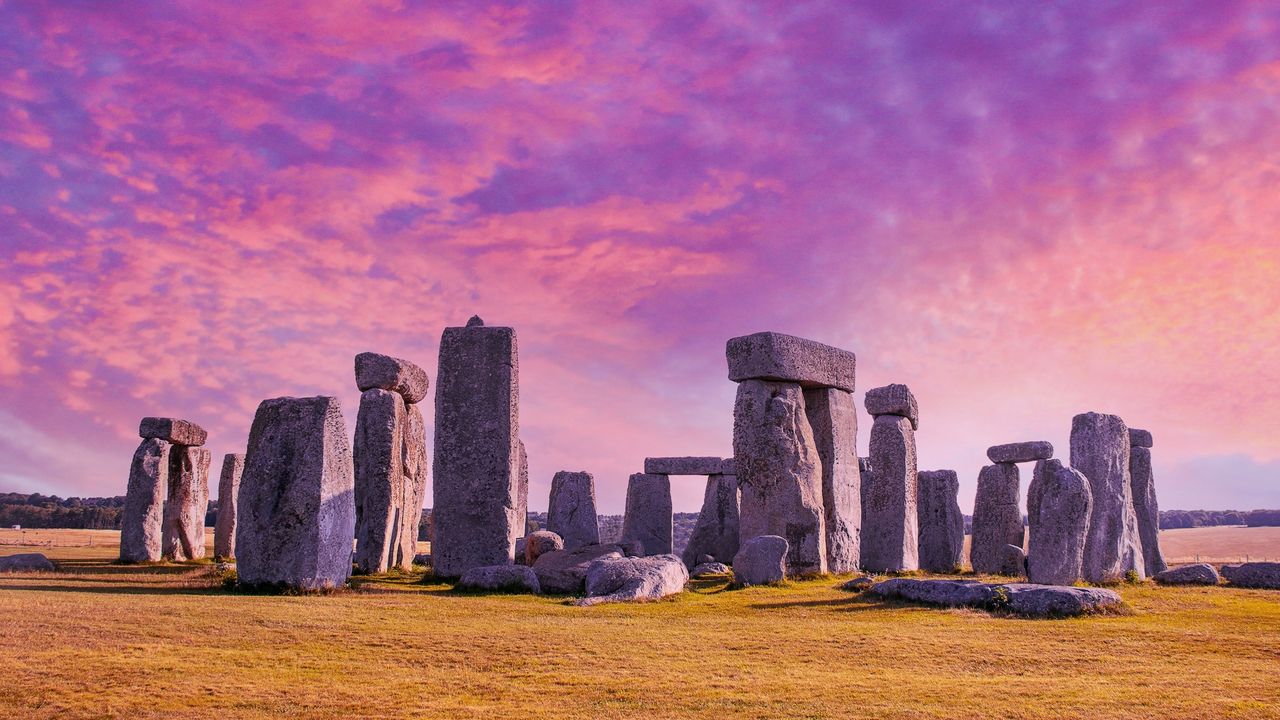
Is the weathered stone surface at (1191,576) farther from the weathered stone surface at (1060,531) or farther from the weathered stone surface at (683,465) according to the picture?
the weathered stone surface at (683,465)

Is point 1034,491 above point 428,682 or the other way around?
above

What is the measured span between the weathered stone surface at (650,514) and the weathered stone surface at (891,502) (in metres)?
7.37

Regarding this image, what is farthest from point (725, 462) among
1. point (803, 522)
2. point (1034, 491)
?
point (1034, 491)

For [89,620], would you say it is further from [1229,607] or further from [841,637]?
[1229,607]

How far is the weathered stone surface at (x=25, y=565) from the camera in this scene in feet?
52.7

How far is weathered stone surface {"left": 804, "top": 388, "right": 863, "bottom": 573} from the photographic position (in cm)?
1811

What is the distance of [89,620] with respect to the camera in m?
9.44

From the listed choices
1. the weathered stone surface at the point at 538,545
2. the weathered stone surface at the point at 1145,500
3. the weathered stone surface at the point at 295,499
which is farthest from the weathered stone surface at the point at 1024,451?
the weathered stone surface at the point at 295,499

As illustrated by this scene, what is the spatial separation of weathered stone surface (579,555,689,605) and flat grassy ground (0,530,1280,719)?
0.63 meters

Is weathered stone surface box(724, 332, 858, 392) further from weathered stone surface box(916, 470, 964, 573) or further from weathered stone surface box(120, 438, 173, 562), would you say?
weathered stone surface box(120, 438, 173, 562)

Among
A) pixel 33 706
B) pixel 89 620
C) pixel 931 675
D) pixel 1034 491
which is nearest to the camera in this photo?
pixel 33 706

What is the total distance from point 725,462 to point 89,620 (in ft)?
60.1

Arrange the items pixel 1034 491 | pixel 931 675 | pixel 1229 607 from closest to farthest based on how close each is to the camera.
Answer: pixel 931 675, pixel 1229 607, pixel 1034 491

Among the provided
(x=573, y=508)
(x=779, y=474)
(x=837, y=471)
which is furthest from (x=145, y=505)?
(x=837, y=471)
